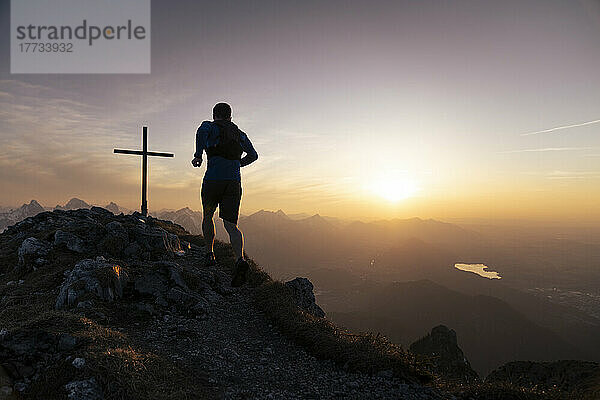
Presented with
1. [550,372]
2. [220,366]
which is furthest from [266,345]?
[550,372]

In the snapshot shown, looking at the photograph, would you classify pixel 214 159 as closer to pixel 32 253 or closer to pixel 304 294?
pixel 304 294

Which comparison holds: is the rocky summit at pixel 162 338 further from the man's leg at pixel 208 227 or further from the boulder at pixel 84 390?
the man's leg at pixel 208 227

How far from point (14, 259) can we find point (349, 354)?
12.8m

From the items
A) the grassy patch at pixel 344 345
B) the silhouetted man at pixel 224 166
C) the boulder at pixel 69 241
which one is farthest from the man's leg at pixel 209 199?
the boulder at pixel 69 241

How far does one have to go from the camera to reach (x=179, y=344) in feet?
21.2

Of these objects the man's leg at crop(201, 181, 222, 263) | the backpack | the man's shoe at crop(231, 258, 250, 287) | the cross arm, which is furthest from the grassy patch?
the cross arm

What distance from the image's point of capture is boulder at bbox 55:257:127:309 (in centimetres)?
758

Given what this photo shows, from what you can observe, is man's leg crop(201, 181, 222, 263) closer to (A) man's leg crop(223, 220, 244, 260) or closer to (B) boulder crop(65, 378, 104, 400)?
(A) man's leg crop(223, 220, 244, 260)

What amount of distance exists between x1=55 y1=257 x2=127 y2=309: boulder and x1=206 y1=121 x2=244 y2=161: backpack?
415 centimetres

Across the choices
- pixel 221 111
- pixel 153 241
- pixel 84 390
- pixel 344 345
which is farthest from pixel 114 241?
pixel 344 345

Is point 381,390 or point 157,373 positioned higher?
point 157,373

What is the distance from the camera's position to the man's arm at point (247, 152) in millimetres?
8461

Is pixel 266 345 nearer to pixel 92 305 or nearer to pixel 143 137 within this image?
pixel 92 305

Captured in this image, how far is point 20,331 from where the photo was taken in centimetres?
527
